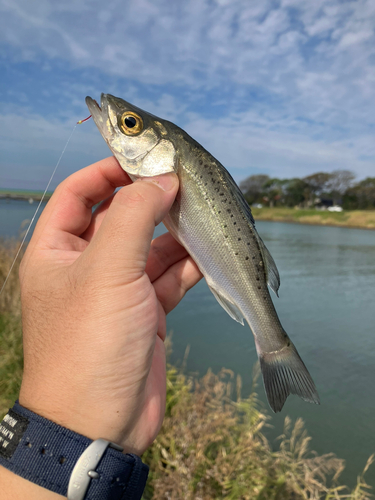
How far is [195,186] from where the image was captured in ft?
6.56

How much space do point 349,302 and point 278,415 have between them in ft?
19.8

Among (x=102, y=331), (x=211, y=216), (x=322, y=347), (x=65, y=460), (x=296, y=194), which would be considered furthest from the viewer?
(x=296, y=194)

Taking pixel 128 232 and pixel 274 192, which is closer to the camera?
pixel 128 232

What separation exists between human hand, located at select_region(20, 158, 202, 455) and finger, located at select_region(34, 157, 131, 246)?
16.5 inches

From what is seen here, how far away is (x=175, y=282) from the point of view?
254cm

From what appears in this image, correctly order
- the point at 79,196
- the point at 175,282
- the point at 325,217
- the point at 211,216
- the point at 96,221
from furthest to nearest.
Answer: the point at 325,217 → the point at 175,282 → the point at 96,221 → the point at 79,196 → the point at 211,216

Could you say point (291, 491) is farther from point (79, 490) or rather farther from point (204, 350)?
point (204, 350)

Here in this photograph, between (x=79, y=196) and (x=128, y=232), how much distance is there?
934 millimetres

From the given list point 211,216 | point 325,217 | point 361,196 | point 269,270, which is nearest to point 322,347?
point 269,270

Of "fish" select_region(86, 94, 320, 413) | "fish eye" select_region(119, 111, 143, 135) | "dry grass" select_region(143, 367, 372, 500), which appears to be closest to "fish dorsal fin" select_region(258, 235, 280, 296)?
"fish" select_region(86, 94, 320, 413)

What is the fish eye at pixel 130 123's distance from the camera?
1.98m

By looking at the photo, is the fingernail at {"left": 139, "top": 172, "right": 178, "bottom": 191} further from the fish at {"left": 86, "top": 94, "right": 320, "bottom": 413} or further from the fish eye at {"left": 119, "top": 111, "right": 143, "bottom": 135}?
the fish eye at {"left": 119, "top": 111, "right": 143, "bottom": 135}

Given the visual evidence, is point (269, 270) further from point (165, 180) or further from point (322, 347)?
point (322, 347)

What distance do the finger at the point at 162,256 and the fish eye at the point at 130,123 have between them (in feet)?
3.15
